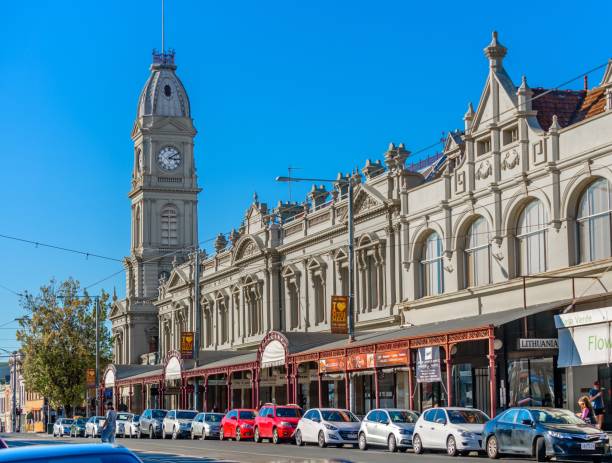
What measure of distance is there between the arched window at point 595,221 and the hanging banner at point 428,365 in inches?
232

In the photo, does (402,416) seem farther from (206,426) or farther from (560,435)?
(206,426)

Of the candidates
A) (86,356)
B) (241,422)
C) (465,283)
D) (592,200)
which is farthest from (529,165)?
(86,356)

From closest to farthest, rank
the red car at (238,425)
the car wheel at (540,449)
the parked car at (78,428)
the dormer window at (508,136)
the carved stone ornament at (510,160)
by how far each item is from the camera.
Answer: the car wheel at (540,449), the carved stone ornament at (510,160), the dormer window at (508,136), the red car at (238,425), the parked car at (78,428)

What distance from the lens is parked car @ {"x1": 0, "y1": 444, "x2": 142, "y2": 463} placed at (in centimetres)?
799

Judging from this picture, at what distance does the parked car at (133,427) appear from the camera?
200 feet

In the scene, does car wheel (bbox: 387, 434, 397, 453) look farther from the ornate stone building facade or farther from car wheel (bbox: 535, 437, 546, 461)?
car wheel (bbox: 535, 437, 546, 461)

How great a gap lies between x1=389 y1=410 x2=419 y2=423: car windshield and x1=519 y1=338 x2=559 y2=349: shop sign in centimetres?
480

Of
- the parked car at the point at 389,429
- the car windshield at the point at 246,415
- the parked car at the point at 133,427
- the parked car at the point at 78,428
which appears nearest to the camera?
the parked car at the point at 389,429

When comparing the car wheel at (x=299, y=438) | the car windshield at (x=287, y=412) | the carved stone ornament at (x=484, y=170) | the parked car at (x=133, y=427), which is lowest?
the parked car at (x=133, y=427)

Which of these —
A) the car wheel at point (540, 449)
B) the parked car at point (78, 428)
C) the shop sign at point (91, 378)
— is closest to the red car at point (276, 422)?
the car wheel at point (540, 449)

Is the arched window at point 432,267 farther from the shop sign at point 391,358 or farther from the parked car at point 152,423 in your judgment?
the parked car at point 152,423

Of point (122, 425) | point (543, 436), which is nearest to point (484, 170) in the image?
point (543, 436)

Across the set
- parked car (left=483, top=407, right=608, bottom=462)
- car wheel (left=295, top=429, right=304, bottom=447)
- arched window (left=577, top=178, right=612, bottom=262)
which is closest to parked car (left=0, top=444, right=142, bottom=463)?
parked car (left=483, top=407, right=608, bottom=462)

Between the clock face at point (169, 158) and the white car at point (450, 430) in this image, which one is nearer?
the white car at point (450, 430)
